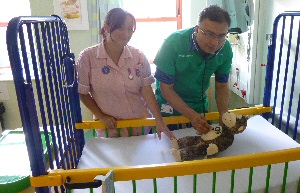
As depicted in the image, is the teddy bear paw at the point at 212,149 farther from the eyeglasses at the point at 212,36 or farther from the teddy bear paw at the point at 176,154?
the eyeglasses at the point at 212,36

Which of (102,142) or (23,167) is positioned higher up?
(102,142)

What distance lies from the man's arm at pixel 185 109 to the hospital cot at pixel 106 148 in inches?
5.8

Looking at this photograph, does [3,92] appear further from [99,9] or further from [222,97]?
[222,97]

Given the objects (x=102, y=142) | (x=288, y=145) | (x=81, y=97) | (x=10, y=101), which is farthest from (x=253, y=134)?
(x=10, y=101)

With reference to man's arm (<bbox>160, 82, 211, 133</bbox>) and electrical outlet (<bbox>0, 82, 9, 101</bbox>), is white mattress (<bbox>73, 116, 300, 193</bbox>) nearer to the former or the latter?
man's arm (<bbox>160, 82, 211, 133</bbox>)

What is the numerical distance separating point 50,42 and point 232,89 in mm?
1935

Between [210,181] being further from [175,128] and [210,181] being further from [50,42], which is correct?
[50,42]

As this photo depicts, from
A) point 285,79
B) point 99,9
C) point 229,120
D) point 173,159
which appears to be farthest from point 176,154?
point 99,9

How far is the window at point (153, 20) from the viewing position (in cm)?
338

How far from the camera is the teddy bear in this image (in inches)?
49.5

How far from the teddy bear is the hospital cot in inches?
2.4

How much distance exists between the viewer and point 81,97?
1.49m

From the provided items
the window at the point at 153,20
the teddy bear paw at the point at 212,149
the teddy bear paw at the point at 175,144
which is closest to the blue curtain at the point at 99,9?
the window at the point at 153,20

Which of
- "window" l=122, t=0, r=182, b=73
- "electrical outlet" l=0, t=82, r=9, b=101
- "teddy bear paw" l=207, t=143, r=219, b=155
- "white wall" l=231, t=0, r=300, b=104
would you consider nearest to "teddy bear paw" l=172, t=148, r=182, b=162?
"teddy bear paw" l=207, t=143, r=219, b=155
